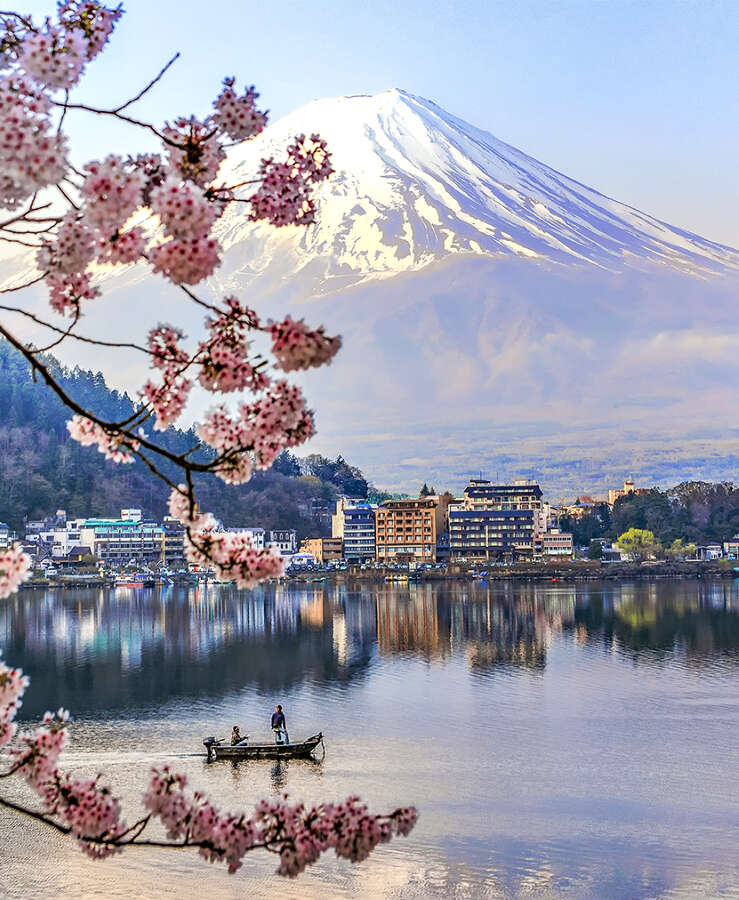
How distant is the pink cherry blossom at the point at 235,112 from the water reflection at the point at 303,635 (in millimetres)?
16960

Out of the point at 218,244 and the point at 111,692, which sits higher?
the point at 218,244

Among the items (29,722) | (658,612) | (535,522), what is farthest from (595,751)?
(535,522)

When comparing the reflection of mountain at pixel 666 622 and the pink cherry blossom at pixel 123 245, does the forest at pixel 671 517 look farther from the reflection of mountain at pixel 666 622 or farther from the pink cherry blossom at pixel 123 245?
the pink cherry blossom at pixel 123 245

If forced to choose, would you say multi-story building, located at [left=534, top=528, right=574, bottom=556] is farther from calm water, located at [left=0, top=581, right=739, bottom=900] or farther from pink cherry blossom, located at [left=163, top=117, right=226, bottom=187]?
pink cherry blossom, located at [left=163, top=117, right=226, bottom=187]

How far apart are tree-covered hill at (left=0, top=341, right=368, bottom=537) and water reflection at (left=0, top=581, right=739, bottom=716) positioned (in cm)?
2721

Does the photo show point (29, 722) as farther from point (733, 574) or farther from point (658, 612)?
point (733, 574)

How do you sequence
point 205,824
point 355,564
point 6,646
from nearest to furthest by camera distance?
point 205,824, point 6,646, point 355,564

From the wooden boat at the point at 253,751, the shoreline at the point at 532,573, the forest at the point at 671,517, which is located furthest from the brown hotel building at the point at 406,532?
the wooden boat at the point at 253,751

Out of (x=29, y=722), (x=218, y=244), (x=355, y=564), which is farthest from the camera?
(x=355, y=564)

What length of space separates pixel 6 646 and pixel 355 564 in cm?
4959

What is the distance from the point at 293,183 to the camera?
289 cm

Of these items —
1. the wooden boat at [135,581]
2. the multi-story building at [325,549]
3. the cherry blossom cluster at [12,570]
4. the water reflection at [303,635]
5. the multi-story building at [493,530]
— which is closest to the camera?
the cherry blossom cluster at [12,570]

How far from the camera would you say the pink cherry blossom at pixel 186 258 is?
6.86ft

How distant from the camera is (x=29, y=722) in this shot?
57.3 feet
